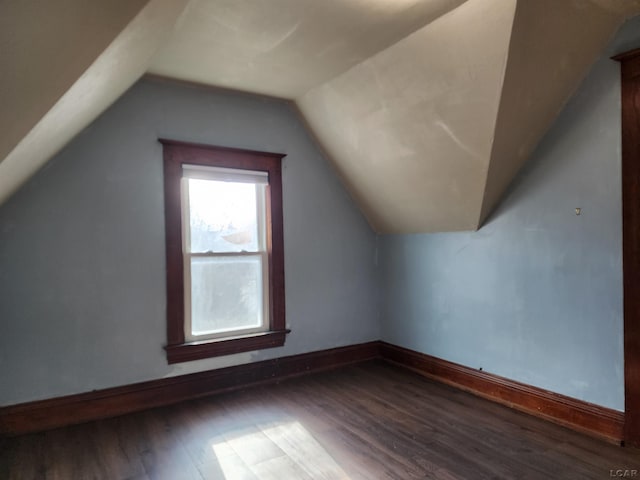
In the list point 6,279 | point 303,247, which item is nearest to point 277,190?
point 303,247

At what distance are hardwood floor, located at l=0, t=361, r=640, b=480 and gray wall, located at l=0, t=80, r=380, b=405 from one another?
40 centimetres

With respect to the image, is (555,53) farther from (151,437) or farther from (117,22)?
(151,437)

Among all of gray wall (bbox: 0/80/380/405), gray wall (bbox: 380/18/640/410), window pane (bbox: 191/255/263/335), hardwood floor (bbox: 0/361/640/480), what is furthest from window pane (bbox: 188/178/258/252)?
gray wall (bbox: 380/18/640/410)

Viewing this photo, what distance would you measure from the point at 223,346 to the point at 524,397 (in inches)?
92.4

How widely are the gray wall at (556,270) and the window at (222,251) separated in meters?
1.53

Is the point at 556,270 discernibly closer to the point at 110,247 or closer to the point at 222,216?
the point at 222,216

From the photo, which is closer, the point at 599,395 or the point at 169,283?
the point at 599,395

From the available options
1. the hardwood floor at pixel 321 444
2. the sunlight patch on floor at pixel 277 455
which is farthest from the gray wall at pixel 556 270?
the sunlight patch on floor at pixel 277 455

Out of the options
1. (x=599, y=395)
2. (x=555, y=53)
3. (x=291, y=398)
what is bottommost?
(x=291, y=398)

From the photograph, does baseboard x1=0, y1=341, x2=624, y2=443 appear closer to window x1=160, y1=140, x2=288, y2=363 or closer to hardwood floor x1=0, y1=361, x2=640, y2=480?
hardwood floor x1=0, y1=361, x2=640, y2=480

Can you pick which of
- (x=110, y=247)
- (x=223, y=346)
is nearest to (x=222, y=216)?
(x=110, y=247)

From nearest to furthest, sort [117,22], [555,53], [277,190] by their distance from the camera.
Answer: [117,22]
[555,53]
[277,190]

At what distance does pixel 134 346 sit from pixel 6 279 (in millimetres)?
949

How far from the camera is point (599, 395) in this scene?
2619 mm
